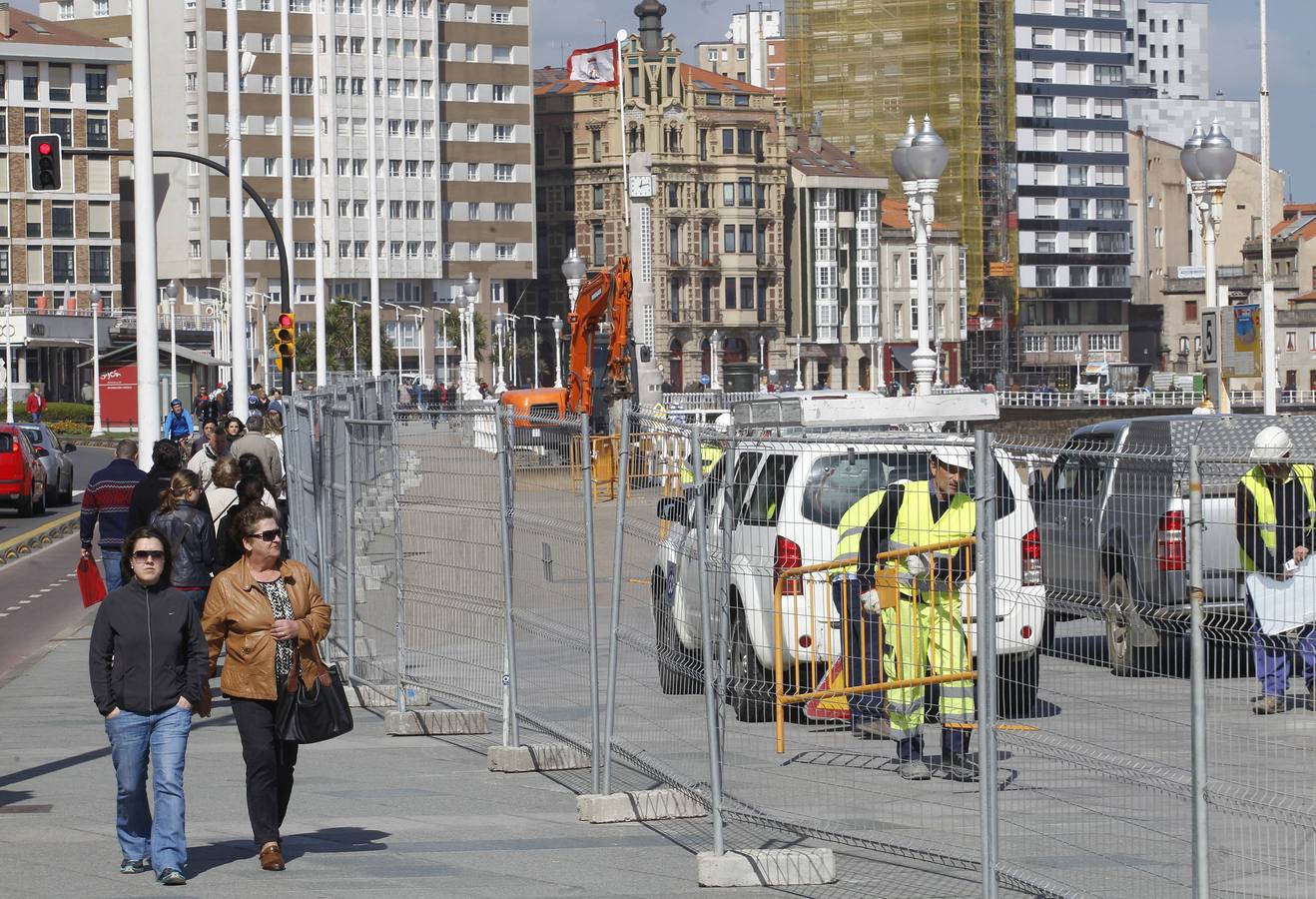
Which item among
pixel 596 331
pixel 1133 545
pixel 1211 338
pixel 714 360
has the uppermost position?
pixel 714 360

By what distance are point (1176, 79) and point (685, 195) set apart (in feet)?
266

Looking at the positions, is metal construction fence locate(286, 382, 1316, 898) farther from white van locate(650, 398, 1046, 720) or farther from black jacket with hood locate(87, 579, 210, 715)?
black jacket with hood locate(87, 579, 210, 715)

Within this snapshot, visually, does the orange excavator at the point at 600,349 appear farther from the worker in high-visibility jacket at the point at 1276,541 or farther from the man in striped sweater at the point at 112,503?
the worker in high-visibility jacket at the point at 1276,541

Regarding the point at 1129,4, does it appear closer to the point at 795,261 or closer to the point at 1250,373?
the point at 795,261

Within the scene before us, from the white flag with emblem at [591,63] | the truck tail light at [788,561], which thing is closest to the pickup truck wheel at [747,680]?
the truck tail light at [788,561]

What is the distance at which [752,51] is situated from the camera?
172m

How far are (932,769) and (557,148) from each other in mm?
126887

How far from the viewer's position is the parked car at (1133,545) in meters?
6.10

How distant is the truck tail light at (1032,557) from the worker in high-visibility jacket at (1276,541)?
117 centimetres

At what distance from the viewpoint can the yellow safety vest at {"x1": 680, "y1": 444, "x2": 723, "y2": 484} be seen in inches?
346

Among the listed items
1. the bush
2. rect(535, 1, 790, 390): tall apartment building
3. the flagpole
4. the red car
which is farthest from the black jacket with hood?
rect(535, 1, 790, 390): tall apartment building

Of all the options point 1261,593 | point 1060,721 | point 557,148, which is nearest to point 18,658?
point 1060,721

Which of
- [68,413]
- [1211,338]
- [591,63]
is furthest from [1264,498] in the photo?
[591,63]

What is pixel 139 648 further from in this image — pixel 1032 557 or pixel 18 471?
pixel 18 471
